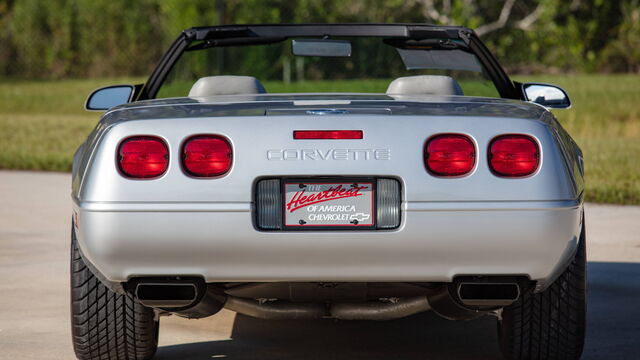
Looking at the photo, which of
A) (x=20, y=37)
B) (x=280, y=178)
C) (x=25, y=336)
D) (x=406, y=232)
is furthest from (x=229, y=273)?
(x=20, y=37)

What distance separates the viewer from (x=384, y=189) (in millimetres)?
3971

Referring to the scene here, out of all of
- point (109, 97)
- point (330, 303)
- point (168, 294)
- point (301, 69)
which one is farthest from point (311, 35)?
point (301, 69)

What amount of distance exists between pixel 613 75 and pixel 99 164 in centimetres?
2400

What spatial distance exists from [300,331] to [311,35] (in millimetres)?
1369

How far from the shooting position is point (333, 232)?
3930 millimetres

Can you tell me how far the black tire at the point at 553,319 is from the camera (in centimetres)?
440

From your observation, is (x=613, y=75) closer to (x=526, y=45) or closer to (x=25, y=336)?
(x=526, y=45)

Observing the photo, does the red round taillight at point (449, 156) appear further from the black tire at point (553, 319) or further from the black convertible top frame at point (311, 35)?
the black convertible top frame at point (311, 35)

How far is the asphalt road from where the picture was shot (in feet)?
16.4

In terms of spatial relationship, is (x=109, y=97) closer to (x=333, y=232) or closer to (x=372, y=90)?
(x=333, y=232)

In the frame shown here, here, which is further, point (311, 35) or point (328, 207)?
point (311, 35)

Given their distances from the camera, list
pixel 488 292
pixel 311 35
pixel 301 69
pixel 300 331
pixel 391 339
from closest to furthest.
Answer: pixel 488 292
pixel 391 339
pixel 300 331
pixel 311 35
pixel 301 69

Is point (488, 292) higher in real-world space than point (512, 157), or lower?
lower

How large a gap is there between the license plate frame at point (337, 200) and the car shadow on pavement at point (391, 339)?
1.09 meters
